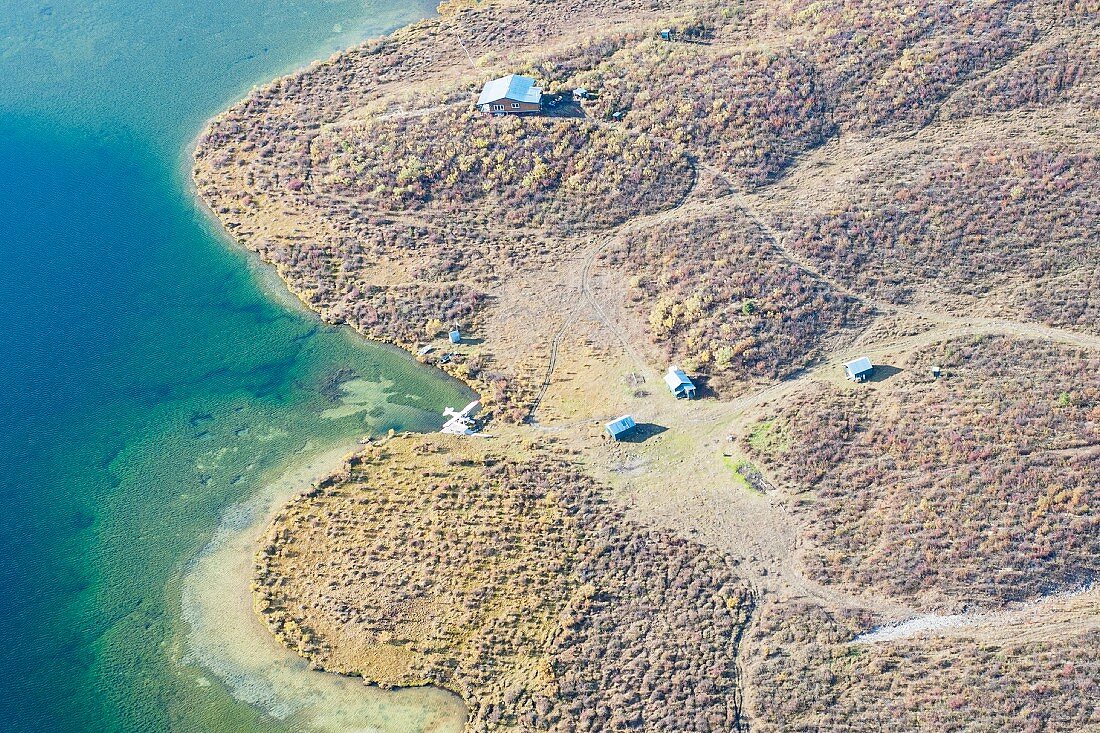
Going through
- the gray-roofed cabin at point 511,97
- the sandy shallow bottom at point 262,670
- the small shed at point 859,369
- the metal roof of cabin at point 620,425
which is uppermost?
the gray-roofed cabin at point 511,97

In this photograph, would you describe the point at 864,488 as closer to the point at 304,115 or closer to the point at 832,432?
the point at 832,432

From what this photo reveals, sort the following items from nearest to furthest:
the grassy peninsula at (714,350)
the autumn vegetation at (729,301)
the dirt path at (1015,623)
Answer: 1. the dirt path at (1015,623)
2. the grassy peninsula at (714,350)
3. the autumn vegetation at (729,301)

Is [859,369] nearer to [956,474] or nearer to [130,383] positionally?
[956,474]

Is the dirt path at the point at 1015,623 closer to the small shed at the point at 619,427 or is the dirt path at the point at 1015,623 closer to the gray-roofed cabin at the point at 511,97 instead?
the small shed at the point at 619,427

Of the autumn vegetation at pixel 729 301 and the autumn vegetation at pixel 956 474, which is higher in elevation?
the autumn vegetation at pixel 729 301

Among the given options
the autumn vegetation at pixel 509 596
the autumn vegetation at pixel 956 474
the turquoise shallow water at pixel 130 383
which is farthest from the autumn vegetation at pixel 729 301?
the turquoise shallow water at pixel 130 383

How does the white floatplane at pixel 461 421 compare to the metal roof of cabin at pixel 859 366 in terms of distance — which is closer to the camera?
the metal roof of cabin at pixel 859 366

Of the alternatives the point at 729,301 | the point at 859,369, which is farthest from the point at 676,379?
the point at 859,369
